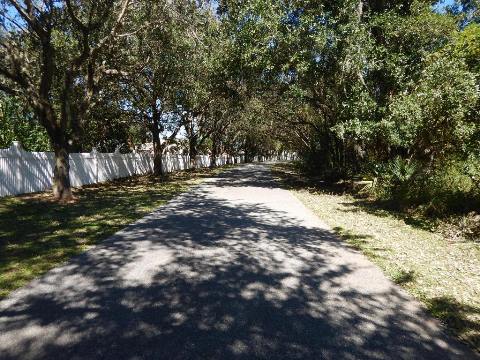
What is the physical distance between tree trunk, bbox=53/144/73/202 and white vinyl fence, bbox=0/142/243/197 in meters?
1.35

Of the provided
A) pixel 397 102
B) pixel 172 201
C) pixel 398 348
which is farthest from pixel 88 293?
pixel 397 102

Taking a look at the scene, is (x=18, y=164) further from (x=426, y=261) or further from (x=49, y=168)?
(x=426, y=261)

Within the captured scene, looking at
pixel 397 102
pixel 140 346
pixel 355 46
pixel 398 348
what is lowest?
pixel 398 348

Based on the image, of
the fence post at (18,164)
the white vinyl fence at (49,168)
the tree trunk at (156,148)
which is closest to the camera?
the white vinyl fence at (49,168)

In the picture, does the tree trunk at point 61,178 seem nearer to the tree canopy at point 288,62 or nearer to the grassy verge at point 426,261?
the tree canopy at point 288,62

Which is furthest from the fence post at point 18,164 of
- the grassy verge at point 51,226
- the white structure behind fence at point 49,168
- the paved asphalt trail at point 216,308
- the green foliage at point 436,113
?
the green foliage at point 436,113

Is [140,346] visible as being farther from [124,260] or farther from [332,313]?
[124,260]

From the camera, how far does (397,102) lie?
1275 centimetres

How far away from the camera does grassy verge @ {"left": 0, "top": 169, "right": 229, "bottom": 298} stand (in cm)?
566

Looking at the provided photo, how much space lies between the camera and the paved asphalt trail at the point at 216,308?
11.5ft

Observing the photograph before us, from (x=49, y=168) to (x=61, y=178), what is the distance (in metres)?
2.78

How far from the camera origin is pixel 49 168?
1482 centimetres

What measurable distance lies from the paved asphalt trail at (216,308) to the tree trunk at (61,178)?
6.27 meters

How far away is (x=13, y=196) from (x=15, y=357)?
10928mm
